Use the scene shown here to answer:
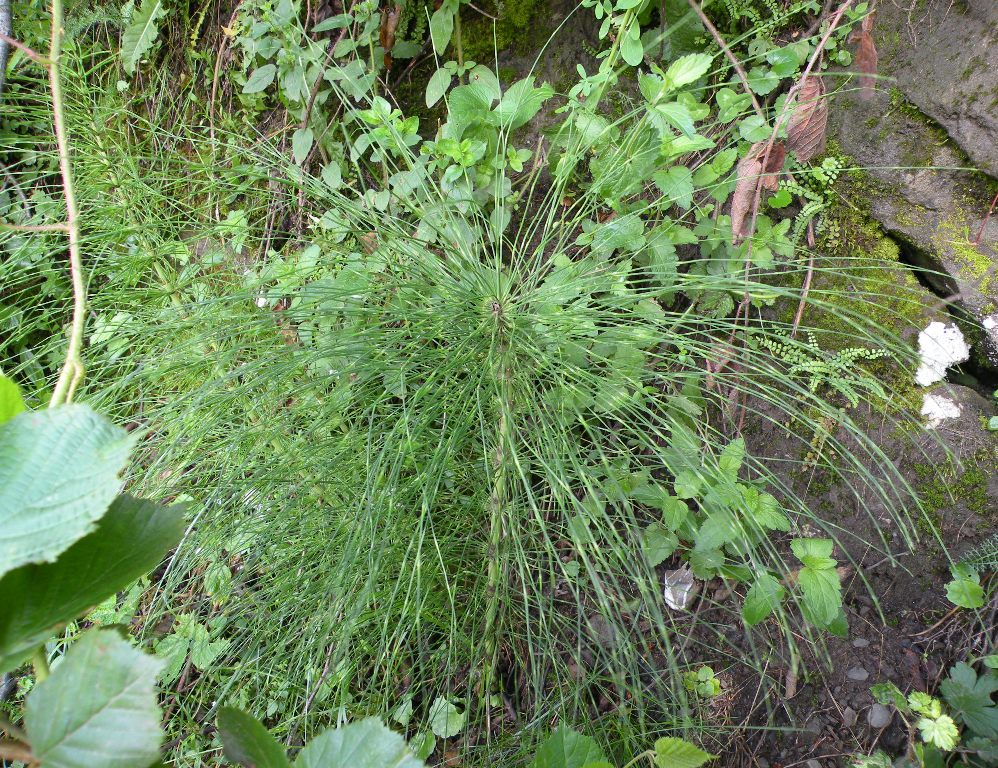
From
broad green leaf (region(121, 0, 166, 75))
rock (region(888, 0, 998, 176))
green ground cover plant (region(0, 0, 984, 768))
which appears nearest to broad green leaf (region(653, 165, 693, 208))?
green ground cover plant (region(0, 0, 984, 768))

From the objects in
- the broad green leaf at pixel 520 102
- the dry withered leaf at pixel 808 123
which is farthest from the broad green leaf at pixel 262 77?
the dry withered leaf at pixel 808 123

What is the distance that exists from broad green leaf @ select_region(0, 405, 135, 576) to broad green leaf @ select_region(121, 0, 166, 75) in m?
2.00

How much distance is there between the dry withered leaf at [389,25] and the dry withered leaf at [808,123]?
1.08 m

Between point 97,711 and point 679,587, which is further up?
point 97,711

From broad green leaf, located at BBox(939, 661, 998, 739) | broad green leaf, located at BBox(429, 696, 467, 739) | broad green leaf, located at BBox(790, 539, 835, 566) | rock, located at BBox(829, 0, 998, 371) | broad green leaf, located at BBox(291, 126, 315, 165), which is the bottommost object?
broad green leaf, located at BBox(939, 661, 998, 739)

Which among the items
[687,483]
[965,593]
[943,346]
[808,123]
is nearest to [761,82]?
[808,123]

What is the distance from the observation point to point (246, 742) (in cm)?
46

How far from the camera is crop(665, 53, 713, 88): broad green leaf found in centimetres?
117

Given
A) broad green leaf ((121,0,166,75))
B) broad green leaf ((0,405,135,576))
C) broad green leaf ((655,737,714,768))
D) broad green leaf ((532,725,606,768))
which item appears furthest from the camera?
broad green leaf ((121,0,166,75))

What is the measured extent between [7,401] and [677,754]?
1.06 m

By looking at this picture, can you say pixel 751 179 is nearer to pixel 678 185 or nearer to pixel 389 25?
pixel 678 185

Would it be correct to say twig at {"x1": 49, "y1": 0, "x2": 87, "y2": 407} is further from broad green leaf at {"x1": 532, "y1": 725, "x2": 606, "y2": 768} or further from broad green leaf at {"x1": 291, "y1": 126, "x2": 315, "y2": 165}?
broad green leaf at {"x1": 291, "y1": 126, "x2": 315, "y2": 165}

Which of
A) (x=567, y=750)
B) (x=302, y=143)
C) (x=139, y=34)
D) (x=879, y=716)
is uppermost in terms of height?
(x=139, y=34)

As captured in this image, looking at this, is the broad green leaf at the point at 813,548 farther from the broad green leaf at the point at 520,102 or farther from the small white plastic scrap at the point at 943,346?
the broad green leaf at the point at 520,102
